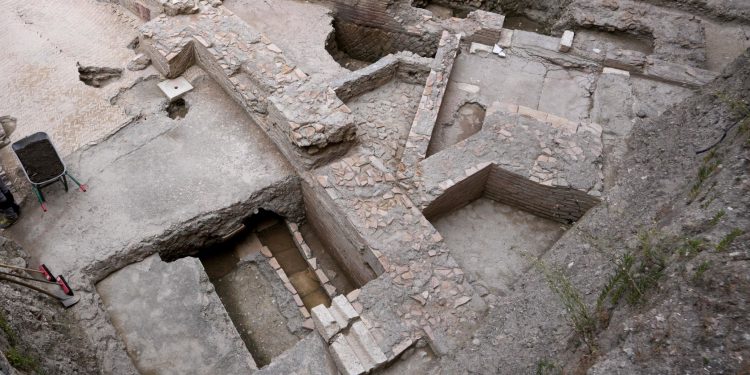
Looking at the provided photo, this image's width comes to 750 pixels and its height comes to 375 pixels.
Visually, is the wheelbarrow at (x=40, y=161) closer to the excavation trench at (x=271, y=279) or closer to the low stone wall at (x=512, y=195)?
the excavation trench at (x=271, y=279)

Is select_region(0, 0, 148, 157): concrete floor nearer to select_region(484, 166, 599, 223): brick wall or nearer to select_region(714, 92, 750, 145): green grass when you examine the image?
select_region(484, 166, 599, 223): brick wall

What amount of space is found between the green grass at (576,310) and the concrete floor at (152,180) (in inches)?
119

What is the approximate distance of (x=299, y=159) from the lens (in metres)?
5.29

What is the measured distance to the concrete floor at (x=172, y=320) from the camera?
4.44 meters

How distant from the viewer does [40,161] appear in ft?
16.8

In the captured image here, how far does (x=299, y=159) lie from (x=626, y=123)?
12.9 feet

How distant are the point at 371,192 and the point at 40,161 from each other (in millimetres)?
3446

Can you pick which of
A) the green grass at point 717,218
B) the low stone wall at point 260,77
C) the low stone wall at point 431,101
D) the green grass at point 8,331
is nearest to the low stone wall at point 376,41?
the low stone wall at point 431,101

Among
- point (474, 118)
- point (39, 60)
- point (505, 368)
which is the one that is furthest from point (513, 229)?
point (39, 60)

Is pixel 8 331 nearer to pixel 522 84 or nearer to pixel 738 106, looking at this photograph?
pixel 738 106

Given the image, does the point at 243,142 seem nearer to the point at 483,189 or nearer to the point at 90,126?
the point at 90,126

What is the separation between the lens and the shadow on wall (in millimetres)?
7531

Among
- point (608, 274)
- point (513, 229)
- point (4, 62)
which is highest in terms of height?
point (608, 274)

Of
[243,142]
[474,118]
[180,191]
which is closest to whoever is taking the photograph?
[180,191]
